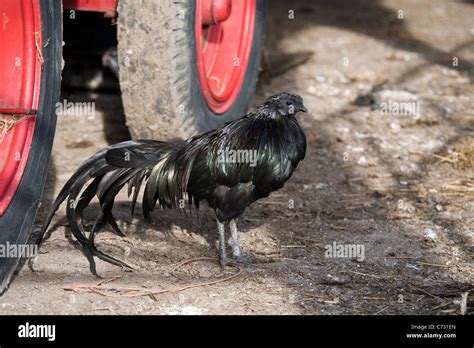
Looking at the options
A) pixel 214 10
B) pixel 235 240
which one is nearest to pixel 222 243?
pixel 235 240

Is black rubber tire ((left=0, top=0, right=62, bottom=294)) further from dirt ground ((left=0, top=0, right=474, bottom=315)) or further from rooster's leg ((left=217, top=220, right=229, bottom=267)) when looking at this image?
rooster's leg ((left=217, top=220, right=229, bottom=267))

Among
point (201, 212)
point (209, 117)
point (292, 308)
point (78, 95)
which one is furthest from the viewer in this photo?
point (78, 95)

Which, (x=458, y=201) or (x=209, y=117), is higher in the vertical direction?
(x=209, y=117)

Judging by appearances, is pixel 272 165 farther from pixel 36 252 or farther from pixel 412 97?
pixel 412 97

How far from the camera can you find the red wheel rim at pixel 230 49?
6570mm

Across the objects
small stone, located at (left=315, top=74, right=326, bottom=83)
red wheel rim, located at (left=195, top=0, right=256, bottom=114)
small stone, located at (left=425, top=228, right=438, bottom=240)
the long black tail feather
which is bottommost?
small stone, located at (left=425, top=228, right=438, bottom=240)

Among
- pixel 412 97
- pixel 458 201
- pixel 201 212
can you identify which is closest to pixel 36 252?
pixel 201 212

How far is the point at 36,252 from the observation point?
476cm

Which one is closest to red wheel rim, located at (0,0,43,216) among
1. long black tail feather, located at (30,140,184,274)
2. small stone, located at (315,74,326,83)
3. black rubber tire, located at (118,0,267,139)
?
long black tail feather, located at (30,140,184,274)

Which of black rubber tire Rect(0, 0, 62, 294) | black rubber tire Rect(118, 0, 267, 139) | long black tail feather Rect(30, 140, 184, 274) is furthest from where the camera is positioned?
black rubber tire Rect(118, 0, 267, 139)

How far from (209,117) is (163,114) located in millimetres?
528

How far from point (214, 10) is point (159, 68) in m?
0.71

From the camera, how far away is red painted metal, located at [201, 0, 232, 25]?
19.4 feet

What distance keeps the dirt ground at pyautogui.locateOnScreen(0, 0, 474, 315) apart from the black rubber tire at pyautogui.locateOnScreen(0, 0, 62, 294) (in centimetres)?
30
